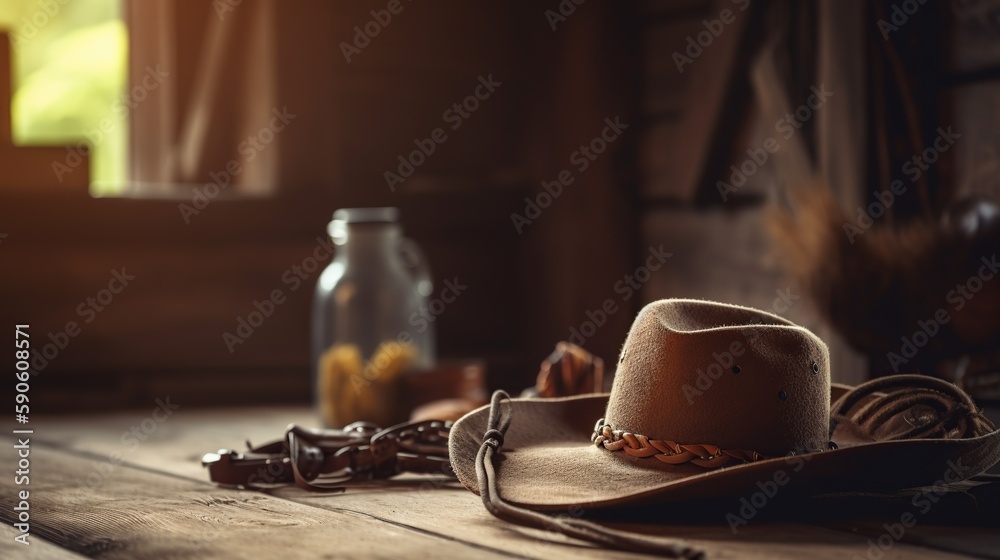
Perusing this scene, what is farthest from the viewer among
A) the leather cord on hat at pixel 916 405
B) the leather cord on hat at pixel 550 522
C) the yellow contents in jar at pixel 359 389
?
the yellow contents in jar at pixel 359 389

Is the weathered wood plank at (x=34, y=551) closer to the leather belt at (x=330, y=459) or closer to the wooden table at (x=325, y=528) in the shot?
the wooden table at (x=325, y=528)

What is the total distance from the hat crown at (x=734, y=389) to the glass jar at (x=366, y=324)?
1178mm

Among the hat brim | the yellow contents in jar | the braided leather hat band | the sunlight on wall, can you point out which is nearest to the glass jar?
the yellow contents in jar

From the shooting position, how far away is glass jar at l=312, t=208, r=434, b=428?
7.36 feet

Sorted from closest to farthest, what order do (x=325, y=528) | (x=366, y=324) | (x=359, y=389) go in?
(x=325, y=528), (x=359, y=389), (x=366, y=324)

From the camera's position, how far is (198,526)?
3.66ft

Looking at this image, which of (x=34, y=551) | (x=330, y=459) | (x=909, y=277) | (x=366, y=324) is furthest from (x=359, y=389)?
(x=34, y=551)

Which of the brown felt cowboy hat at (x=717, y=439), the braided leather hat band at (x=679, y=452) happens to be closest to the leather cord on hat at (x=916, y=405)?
the brown felt cowboy hat at (x=717, y=439)

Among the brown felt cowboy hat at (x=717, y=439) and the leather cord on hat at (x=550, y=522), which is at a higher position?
the brown felt cowboy hat at (x=717, y=439)

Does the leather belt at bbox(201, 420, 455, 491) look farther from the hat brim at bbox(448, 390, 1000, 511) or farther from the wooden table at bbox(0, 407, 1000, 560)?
the hat brim at bbox(448, 390, 1000, 511)

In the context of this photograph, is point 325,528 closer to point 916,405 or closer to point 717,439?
point 717,439

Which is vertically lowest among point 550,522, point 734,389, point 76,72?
point 550,522

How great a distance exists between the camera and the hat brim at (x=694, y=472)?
1.02m

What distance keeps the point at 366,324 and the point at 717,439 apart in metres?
1.45
